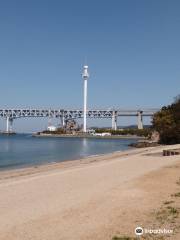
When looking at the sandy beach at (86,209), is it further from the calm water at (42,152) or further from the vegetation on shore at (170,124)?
the vegetation on shore at (170,124)

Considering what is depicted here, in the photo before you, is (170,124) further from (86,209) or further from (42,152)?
(86,209)

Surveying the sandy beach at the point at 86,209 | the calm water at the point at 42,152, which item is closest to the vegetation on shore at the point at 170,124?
the calm water at the point at 42,152

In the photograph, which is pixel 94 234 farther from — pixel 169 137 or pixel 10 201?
pixel 169 137

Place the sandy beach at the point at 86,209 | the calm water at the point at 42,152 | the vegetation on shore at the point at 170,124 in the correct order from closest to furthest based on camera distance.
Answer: the sandy beach at the point at 86,209
the calm water at the point at 42,152
the vegetation on shore at the point at 170,124

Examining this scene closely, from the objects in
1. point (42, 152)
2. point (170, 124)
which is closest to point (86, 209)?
point (42, 152)

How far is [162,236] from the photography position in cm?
918

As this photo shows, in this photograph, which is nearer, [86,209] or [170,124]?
[86,209]

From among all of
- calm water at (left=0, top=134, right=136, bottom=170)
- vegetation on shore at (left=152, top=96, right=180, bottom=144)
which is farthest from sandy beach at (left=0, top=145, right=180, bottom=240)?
vegetation on shore at (left=152, top=96, right=180, bottom=144)

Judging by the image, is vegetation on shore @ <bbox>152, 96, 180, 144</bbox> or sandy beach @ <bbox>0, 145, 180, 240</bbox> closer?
sandy beach @ <bbox>0, 145, 180, 240</bbox>

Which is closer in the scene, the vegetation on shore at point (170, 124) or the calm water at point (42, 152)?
the calm water at point (42, 152)

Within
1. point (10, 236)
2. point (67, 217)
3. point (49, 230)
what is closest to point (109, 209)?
point (67, 217)

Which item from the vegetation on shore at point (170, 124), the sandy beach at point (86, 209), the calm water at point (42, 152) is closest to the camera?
the sandy beach at point (86, 209)

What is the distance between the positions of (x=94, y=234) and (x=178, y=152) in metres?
33.0

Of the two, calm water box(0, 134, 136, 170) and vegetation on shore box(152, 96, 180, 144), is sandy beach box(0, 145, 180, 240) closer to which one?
calm water box(0, 134, 136, 170)
